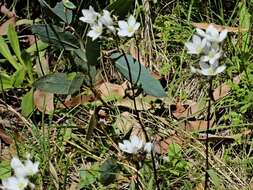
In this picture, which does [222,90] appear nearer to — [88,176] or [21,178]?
[88,176]

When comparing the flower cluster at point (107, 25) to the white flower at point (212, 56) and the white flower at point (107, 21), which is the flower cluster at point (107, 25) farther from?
the white flower at point (212, 56)

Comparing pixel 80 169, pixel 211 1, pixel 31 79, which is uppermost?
pixel 211 1

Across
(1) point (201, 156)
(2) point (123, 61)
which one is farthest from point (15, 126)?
(1) point (201, 156)

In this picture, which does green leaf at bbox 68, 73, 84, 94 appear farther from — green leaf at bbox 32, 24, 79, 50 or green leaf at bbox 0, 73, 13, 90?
green leaf at bbox 0, 73, 13, 90

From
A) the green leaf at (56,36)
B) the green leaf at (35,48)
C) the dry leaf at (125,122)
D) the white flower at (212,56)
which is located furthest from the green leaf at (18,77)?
the white flower at (212,56)

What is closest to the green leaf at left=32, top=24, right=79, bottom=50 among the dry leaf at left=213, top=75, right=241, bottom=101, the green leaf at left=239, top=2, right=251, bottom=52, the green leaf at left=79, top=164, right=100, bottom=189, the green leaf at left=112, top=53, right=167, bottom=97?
the green leaf at left=112, top=53, right=167, bottom=97

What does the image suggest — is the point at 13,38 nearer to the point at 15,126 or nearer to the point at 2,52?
the point at 2,52

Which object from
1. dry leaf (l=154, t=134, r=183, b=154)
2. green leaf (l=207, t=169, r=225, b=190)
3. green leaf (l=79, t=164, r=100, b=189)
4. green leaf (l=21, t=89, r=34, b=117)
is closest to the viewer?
green leaf (l=207, t=169, r=225, b=190)
